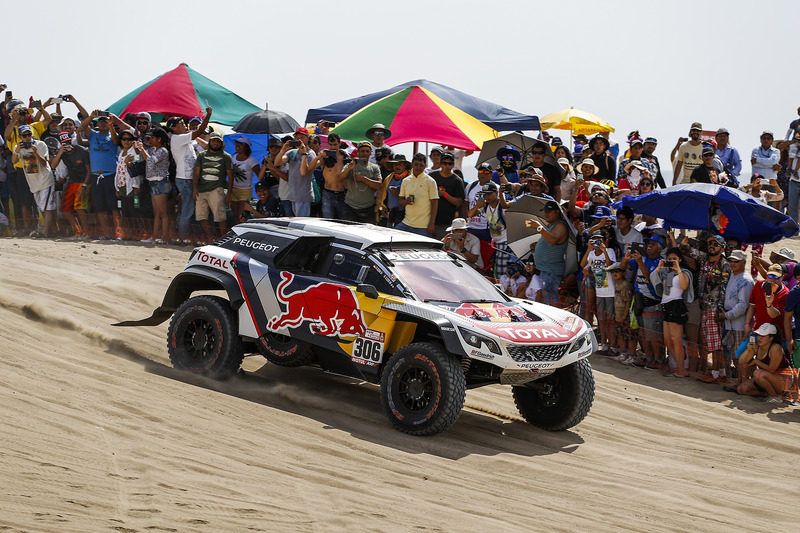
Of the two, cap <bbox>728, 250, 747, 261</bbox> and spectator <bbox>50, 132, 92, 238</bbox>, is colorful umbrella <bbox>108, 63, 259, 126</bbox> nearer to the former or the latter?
spectator <bbox>50, 132, 92, 238</bbox>

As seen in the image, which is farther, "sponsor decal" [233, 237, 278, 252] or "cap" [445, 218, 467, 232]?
"cap" [445, 218, 467, 232]

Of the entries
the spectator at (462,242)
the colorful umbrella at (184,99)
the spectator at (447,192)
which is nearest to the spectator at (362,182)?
the spectator at (447,192)

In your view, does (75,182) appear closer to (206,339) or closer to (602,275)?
(206,339)

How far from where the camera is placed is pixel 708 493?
8.56m

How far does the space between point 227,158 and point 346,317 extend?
Result: 885 centimetres

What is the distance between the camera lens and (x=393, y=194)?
52.6ft

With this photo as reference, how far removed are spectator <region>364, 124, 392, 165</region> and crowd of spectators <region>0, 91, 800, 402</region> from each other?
0.13 feet

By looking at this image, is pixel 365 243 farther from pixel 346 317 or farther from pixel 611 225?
pixel 611 225

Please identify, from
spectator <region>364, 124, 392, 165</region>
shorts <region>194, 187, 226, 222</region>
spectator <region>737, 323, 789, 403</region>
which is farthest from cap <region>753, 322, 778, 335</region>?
shorts <region>194, 187, 226, 222</region>

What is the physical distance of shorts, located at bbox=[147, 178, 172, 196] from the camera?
18.5 metres

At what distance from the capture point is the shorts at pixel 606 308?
13328 millimetres

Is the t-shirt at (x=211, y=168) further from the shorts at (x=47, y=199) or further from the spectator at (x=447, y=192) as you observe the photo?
the spectator at (x=447, y=192)

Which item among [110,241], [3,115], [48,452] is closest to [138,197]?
[110,241]

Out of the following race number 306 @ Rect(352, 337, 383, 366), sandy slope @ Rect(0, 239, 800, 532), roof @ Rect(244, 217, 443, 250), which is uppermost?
roof @ Rect(244, 217, 443, 250)
